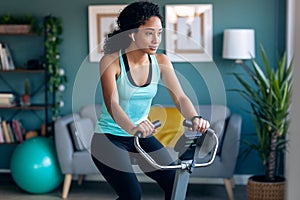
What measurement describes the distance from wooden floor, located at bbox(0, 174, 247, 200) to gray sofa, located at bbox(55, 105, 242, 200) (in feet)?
0.55

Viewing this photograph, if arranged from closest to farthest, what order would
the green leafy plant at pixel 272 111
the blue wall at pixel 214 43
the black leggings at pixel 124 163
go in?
the black leggings at pixel 124 163 < the green leafy plant at pixel 272 111 < the blue wall at pixel 214 43

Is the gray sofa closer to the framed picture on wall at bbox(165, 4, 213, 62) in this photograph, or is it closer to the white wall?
the framed picture on wall at bbox(165, 4, 213, 62)

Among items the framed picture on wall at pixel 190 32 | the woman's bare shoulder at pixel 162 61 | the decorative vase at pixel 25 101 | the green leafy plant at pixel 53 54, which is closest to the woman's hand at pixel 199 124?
the woman's bare shoulder at pixel 162 61

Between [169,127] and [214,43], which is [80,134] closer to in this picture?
[169,127]

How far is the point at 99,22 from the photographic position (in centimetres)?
513

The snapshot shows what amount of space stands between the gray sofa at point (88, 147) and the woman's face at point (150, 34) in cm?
244

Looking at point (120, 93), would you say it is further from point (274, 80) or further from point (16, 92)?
point (16, 92)

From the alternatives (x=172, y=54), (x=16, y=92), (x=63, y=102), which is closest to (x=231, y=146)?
(x=172, y=54)

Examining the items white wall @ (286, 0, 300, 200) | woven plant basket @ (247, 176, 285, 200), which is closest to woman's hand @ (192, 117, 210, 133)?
white wall @ (286, 0, 300, 200)

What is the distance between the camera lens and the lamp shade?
4.62m

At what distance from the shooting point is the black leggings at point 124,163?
2.21m

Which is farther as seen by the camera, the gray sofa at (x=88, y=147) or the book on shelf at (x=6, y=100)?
the book on shelf at (x=6, y=100)

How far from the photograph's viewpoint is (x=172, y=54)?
513 cm

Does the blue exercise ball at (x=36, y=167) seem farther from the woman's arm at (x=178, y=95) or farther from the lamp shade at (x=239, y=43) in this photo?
the woman's arm at (x=178, y=95)
